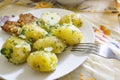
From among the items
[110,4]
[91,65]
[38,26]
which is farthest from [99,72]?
[110,4]

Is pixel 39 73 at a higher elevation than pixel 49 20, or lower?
lower

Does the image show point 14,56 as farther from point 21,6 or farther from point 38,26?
point 21,6

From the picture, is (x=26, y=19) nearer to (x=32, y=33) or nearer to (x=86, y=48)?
(x=32, y=33)

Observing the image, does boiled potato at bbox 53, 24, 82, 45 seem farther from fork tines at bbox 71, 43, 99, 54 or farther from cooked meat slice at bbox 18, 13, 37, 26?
cooked meat slice at bbox 18, 13, 37, 26

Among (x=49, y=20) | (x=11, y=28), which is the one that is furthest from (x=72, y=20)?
(x=11, y=28)

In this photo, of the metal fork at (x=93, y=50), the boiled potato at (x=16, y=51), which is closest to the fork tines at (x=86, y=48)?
the metal fork at (x=93, y=50)

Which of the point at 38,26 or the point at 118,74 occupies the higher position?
the point at 38,26

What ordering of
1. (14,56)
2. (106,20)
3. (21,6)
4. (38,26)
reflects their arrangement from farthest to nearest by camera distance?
(21,6) < (106,20) < (38,26) < (14,56)

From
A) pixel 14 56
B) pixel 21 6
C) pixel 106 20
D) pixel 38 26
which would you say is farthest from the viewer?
pixel 21 6
